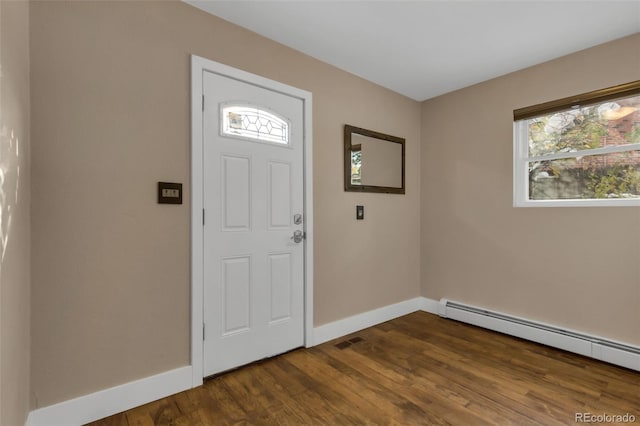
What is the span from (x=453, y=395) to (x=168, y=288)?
1978 mm

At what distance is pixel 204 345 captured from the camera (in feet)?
6.97

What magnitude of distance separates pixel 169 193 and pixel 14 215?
29.8 inches

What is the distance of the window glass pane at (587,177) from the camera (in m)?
2.44

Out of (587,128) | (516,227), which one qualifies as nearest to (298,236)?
(516,227)

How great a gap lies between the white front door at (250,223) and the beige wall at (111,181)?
175 millimetres

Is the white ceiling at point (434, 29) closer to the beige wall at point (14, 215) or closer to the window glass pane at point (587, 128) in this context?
the window glass pane at point (587, 128)

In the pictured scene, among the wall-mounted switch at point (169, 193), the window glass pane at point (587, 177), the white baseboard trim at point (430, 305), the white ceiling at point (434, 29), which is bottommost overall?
the white baseboard trim at point (430, 305)

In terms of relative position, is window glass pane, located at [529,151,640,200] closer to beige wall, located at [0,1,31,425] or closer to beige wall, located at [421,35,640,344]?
beige wall, located at [421,35,640,344]

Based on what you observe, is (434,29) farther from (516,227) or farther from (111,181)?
(111,181)

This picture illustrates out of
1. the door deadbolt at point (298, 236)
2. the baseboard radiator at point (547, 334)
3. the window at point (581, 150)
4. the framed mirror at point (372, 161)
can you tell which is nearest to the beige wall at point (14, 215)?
the door deadbolt at point (298, 236)

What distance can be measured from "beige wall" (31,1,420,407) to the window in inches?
103

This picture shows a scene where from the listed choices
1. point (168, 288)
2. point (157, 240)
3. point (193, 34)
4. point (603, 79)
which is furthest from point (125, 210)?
point (603, 79)

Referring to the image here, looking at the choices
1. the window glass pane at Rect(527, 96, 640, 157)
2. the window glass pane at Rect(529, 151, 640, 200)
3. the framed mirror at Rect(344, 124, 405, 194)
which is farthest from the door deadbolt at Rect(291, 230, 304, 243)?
the window glass pane at Rect(527, 96, 640, 157)

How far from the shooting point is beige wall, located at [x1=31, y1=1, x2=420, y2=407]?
161 centimetres
